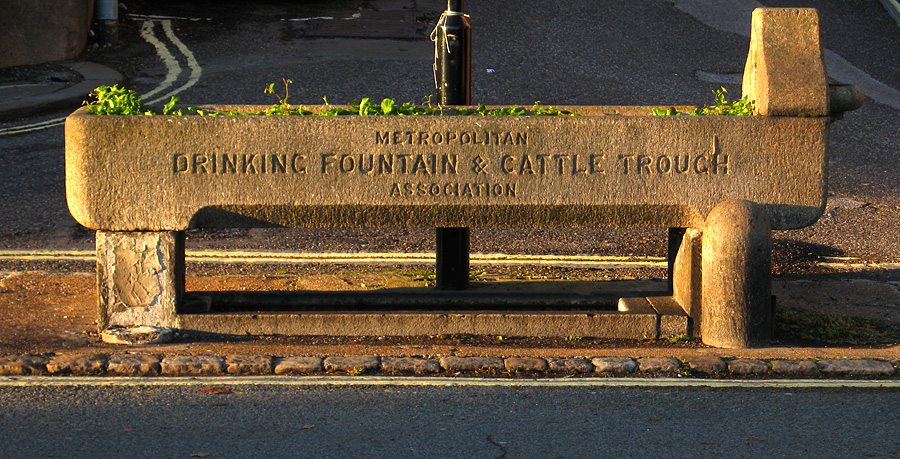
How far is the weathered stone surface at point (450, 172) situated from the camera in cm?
513

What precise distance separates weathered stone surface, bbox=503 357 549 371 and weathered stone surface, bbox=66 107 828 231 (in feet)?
2.61

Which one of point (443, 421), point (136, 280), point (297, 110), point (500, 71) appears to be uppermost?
point (500, 71)

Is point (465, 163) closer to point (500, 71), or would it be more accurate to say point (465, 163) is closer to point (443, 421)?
point (443, 421)

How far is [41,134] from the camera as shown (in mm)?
10016

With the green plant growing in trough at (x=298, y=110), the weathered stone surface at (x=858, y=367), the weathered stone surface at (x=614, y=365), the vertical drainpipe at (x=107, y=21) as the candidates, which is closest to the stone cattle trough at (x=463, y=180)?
the green plant growing in trough at (x=298, y=110)

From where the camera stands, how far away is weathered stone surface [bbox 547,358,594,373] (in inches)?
189

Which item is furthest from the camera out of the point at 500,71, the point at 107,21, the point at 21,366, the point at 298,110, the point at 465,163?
the point at 107,21

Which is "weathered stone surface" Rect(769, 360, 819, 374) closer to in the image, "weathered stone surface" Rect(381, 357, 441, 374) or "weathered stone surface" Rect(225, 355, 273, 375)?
"weathered stone surface" Rect(381, 357, 441, 374)

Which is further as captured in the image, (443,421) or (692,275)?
(692,275)

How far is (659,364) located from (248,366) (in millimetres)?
2003

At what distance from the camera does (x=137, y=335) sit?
5.17 m

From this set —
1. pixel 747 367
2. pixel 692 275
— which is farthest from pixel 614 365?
pixel 692 275

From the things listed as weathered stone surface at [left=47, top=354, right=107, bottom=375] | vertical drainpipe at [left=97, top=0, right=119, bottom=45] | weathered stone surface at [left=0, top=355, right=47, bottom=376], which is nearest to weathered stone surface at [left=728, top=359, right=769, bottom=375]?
weathered stone surface at [left=47, top=354, right=107, bottom=375]

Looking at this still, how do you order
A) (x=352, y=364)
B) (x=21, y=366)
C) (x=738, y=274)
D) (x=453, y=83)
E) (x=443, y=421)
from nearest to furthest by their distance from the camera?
(x=443, y=421), (x=21, y=366), (x=352, y=364), (x=738, y=274), (x=453, y=83)
